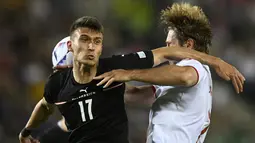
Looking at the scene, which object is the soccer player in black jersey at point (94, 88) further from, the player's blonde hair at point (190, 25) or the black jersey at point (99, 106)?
the player's blonde hair at point (190, 25)

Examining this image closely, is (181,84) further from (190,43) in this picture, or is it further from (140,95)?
(140,95)

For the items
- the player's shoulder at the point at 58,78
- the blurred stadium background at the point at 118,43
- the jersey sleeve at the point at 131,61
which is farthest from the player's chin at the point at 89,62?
the blurred stadium background at the point at 118,43

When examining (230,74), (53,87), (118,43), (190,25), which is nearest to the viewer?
(230,74)

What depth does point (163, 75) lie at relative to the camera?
12.0ft

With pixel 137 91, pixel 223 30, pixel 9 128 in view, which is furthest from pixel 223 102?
pixel 137 91

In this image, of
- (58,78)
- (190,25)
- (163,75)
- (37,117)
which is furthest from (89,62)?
(37,117)

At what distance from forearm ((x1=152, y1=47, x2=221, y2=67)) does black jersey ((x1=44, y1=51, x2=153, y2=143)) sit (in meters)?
0.07

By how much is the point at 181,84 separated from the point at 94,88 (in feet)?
1.82

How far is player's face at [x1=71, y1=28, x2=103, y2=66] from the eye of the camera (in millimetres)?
3799

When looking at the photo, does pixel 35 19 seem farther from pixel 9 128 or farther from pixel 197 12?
pixel 197 12

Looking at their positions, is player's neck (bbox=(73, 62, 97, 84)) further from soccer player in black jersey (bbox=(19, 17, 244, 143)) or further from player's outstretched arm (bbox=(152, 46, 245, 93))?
player's outstretched arm (bbox=(152, 46, 245, 93))

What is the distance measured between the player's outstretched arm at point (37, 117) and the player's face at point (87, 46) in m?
0.66

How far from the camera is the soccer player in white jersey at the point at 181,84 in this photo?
3.64 meters

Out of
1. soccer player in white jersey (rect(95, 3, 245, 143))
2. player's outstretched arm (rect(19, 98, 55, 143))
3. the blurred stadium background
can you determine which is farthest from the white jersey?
the blurred stadium background
